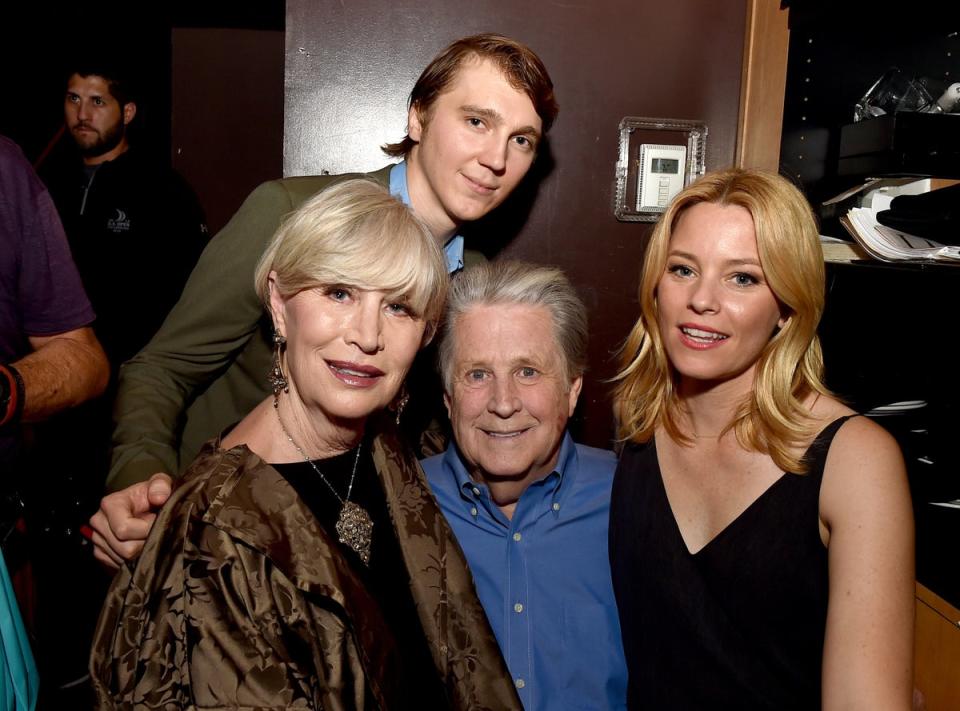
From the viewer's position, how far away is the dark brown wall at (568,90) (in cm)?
233

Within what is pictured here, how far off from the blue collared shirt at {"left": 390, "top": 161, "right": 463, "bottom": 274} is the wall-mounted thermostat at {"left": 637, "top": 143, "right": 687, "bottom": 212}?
690mm

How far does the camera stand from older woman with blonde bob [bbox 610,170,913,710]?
1.40 meters

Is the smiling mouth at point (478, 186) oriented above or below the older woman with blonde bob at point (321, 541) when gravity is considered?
above

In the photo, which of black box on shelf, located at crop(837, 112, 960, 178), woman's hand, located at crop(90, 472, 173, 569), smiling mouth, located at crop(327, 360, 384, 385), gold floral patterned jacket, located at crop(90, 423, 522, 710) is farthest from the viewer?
black box on shelf, located at crop(837, 112, 960, 178)

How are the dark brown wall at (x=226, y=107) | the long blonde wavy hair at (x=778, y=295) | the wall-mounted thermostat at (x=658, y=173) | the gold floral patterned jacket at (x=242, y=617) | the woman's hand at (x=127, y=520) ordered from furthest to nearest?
the dark brown wall at (x=226, y=107), the wall-mounted thermostat at (x=658, y=173), the long blonde wavy hair at (x=778, y=295), the woman's hand at (x=127, y=520), the gold floral patterned jacket at (x=242, y=617)

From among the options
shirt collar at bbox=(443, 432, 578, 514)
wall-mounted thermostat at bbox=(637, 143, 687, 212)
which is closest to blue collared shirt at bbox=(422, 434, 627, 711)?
shirt collar at bbox=(443, 432, 578, 514)

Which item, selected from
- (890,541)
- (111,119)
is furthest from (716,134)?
(111,119)

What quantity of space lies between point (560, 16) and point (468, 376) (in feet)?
4.24

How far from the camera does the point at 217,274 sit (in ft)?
5.92

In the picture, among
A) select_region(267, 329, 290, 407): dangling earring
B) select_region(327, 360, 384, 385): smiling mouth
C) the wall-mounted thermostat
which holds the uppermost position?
the wall-mounted thermostat

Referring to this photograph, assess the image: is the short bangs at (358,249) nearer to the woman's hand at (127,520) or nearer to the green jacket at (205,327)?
the green jacket at (205,327)

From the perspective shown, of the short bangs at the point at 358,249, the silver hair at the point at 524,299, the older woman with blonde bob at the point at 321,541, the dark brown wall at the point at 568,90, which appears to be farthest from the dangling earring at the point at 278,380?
the dark brown wall at the point at 568,90

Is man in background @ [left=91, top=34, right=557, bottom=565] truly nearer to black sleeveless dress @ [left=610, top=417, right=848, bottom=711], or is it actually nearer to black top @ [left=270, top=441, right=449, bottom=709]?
black top @ [left=270, top=441, right=449, bottom=709]

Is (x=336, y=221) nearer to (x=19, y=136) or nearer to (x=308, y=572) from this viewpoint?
(x=308, y=572)
